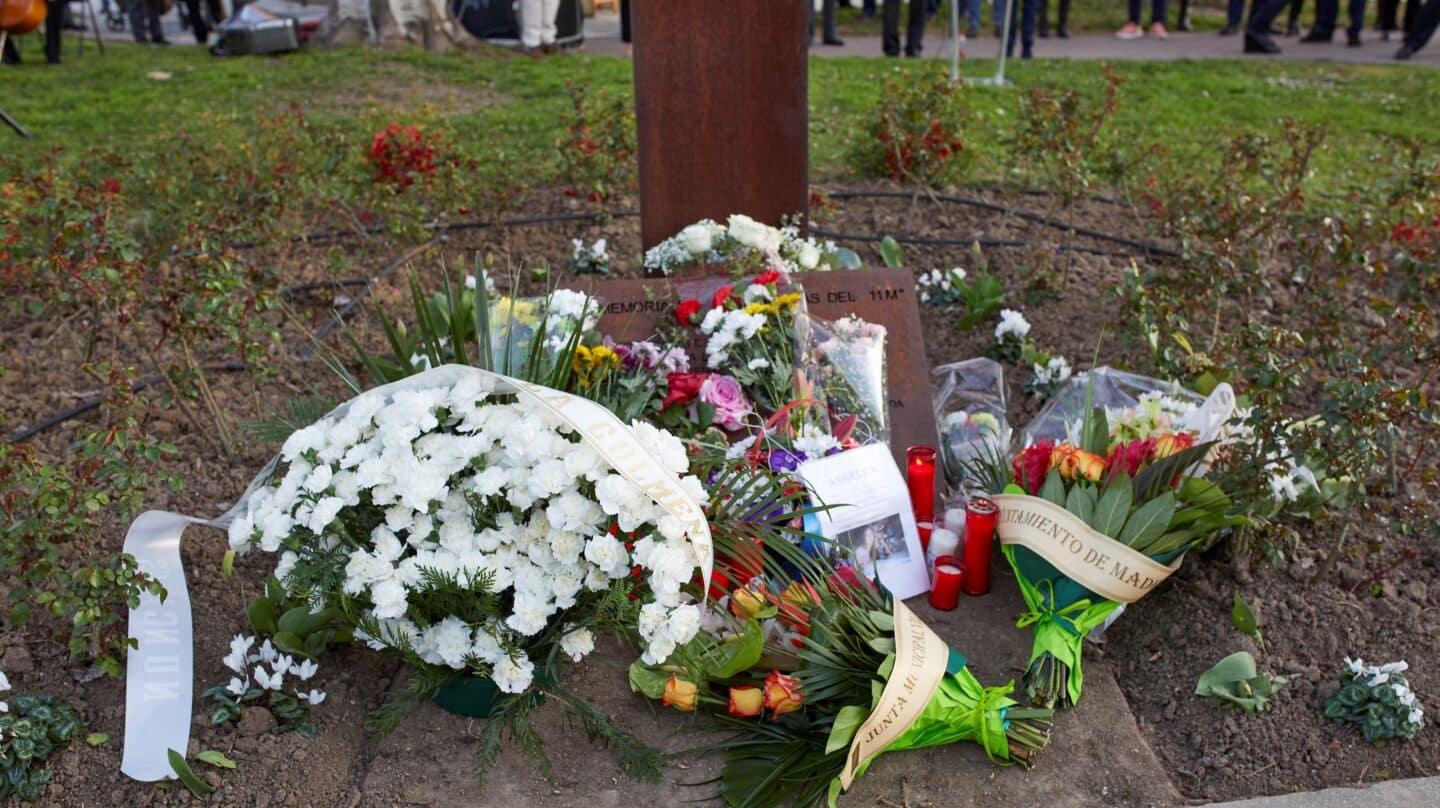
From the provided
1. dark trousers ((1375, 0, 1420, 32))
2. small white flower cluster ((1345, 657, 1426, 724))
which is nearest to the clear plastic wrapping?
small white flower cluster ((1345, 657, 1426, 724))

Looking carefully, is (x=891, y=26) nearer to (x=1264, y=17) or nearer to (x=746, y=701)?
(x=1264, y=17)

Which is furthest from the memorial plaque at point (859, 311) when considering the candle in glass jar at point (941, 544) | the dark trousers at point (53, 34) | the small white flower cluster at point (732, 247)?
the dark trousers at point (53, 34)

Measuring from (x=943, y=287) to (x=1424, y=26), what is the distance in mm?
8806

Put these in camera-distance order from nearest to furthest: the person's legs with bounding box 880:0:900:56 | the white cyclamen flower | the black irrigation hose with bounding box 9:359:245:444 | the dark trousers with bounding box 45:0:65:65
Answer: the white cyclamen flower, the black irrigation hose with bounding box 9:359:245:444, the dark trousers with bounding box 45:0:65:65, the person's legs with bounding box 880:0:900:56

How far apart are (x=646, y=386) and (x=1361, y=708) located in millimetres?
1777

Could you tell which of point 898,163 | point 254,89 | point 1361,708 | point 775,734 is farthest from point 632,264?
point 254,89

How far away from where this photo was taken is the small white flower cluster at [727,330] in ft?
10.9

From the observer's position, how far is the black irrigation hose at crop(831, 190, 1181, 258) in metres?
5.11

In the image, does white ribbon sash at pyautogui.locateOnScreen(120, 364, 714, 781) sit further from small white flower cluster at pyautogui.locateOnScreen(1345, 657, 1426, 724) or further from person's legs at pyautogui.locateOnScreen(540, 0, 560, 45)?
person's legs at pyautogui.locateOnScreen(540, 0, 560, 45)

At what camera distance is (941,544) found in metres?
3.07

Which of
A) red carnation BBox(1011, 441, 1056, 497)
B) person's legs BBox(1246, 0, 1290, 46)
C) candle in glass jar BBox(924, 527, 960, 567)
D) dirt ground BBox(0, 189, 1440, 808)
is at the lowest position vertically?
dirt ground BBox(0, 189, 1440, 808)

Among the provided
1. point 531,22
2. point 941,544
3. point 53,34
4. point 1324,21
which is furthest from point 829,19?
point 941,544

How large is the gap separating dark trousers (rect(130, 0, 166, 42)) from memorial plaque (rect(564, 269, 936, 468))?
1149 cm

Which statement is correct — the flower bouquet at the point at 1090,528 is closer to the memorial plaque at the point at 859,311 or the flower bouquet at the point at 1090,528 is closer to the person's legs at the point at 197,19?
the memorial plaque at the point at 859,311
